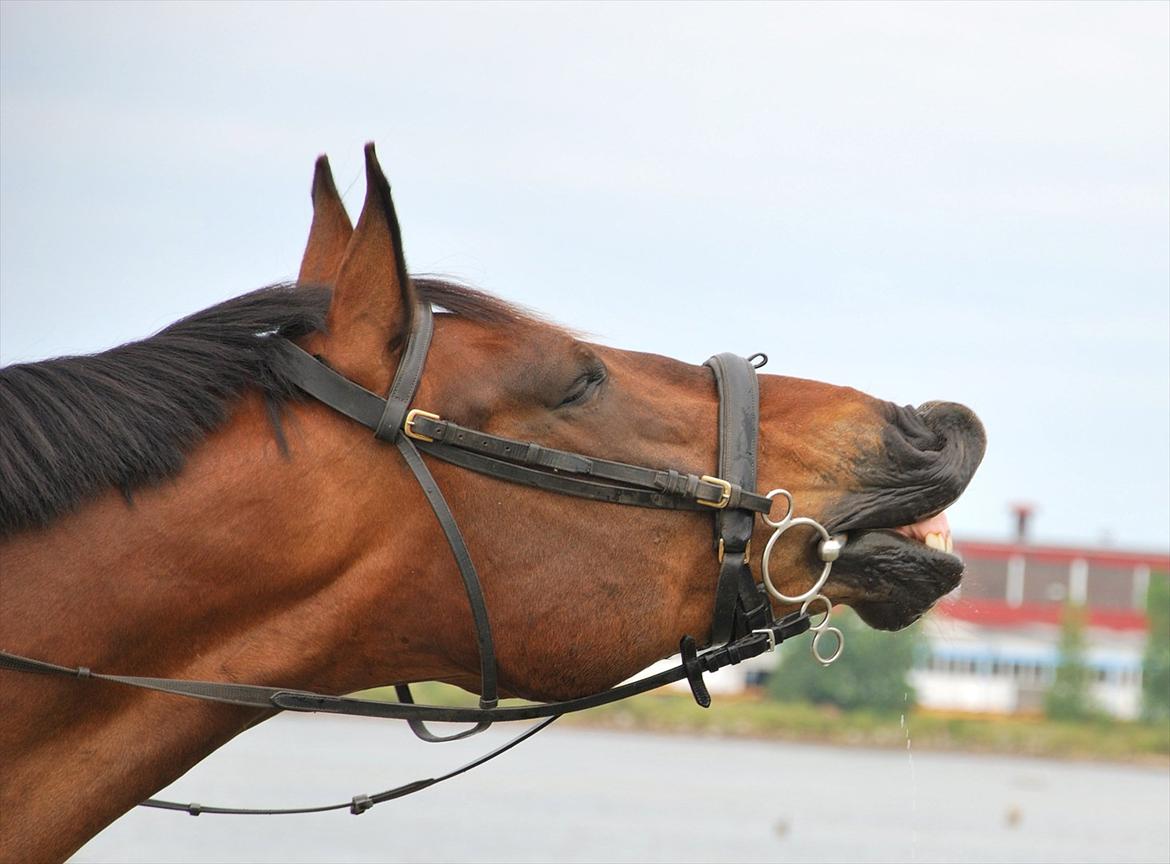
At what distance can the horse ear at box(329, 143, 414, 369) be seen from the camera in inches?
157

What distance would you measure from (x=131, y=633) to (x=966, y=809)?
3665 centimetres

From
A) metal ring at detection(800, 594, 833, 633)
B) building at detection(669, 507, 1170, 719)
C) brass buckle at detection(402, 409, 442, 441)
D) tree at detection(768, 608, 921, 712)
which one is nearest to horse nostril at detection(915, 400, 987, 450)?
metal ring at detection(800, 594, 833, 633)

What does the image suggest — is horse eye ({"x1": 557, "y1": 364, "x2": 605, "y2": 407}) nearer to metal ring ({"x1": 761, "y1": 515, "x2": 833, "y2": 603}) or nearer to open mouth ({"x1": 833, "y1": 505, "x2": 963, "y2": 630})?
metal ring ({"x1": 761, "y1": 515, "x2": 833, "y2": 603})

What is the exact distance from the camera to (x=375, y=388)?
4023mm

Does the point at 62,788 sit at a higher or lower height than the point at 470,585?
lower

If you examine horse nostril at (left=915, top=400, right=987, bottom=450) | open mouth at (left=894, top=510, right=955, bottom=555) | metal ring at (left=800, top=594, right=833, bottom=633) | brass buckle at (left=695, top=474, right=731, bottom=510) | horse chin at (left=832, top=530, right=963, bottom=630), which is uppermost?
horse nostril at (left=915, top=400, right=987, bottom=450)

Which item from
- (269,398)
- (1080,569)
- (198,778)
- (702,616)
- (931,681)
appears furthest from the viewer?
(1080,569)

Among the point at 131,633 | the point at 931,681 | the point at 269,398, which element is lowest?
the point at 931,681

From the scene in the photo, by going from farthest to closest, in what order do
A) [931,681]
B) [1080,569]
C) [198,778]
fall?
[1080,569], [931,681], [198,778]

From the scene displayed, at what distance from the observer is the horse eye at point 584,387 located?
13.8ft

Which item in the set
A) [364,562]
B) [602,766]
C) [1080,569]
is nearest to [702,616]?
[364,562]

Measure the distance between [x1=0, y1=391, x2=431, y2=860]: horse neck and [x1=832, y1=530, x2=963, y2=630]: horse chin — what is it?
123 cm

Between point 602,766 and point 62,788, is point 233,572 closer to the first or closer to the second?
point 62,788

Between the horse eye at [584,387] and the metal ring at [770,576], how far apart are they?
60 centimetres
